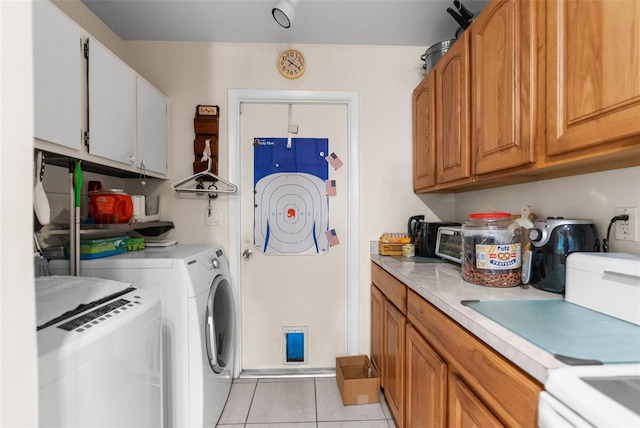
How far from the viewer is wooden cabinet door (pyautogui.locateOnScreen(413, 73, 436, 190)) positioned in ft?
6.17

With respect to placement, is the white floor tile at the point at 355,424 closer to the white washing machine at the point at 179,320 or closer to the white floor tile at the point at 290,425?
the white floor tile at the point at 290,425

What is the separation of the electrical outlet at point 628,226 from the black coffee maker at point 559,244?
72mm

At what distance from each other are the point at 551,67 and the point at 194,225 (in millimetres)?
2188

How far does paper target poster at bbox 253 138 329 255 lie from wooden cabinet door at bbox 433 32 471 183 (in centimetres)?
84

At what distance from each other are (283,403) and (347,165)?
169 cm

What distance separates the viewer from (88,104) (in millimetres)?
1379

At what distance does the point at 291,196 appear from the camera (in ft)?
7.43

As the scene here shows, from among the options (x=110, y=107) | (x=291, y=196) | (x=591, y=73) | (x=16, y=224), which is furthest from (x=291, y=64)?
(x=16, y=224)

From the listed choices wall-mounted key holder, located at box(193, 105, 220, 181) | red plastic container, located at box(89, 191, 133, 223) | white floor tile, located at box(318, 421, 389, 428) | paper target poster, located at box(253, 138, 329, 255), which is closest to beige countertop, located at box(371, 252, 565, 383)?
paper target poster, located at box(253, 138, 329, 255)

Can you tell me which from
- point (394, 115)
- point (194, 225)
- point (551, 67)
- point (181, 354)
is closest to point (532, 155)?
point (551, 67)

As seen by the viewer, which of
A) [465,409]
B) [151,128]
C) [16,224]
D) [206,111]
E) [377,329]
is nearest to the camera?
[16,224]

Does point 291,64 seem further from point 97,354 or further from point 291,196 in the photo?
point 97,354

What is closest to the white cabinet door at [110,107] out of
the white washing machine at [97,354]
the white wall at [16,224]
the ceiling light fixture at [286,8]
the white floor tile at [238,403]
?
the white washing machine at [97,354]

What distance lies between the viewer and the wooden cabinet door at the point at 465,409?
819mm
